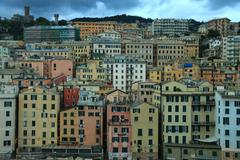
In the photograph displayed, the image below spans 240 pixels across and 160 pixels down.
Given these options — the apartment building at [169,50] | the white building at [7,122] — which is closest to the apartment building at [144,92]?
the white building at [7,122]

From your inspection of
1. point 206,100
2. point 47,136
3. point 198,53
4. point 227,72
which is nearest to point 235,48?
point 198,53

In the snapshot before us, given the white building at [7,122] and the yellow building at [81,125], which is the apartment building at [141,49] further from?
the white building at [7,122]

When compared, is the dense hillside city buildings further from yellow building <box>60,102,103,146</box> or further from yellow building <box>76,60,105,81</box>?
yellow building <box>76,60,105,81</box>

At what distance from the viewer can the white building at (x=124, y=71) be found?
71.4 meters

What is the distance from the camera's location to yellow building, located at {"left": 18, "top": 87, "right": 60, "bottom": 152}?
4591 cm

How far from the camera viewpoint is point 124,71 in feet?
236

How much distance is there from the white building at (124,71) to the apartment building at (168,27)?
210 feet

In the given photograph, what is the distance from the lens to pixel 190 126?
45000mm

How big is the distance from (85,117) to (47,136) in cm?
394

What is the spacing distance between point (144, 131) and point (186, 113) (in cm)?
415

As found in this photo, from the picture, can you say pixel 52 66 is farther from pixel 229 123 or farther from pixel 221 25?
pixel 221 25

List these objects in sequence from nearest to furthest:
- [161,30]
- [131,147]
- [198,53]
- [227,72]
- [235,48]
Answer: [131,147] < [227,72] < [235,48] < [198,53] < [161,30]

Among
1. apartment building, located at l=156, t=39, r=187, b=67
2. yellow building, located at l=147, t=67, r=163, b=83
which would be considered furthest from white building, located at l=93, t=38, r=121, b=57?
yellow building, located at l=147, t=67, r=163, b=83

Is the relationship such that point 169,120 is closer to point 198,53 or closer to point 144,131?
point 144,131
